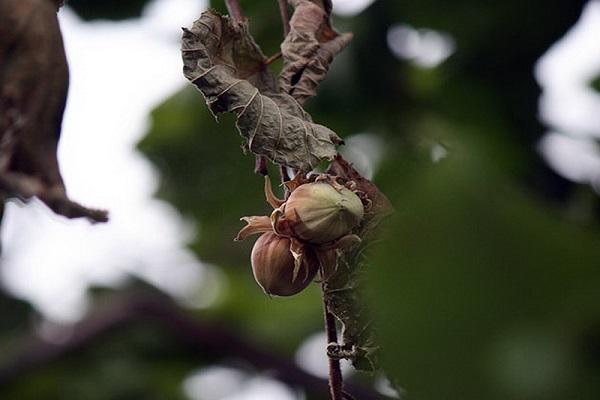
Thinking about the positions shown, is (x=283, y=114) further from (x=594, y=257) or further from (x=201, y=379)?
(x=201, y=379)

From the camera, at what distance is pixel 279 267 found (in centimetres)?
97

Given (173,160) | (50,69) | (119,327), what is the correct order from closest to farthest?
(50,69) < (119,327) < (173,160)

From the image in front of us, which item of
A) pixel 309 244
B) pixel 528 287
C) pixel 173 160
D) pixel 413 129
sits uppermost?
pixel 528 287

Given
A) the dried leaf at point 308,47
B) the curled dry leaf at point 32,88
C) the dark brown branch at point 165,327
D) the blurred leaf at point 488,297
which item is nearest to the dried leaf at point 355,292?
the dried leaf at point 308,47

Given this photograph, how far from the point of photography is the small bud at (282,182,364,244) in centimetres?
94

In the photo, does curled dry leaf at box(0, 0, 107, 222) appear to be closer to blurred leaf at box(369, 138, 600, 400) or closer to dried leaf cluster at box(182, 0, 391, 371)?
dried leaf cluster at box(182, 0, 391, 371)

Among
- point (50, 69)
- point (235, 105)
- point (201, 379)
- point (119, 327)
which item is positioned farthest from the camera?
point (201, 379)

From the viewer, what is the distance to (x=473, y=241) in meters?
0.45

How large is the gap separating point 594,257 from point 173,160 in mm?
2384

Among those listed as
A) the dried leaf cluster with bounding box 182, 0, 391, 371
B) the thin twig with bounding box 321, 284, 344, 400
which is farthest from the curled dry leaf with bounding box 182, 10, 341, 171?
the thin twig with bounding box 321, 284, 344, 400

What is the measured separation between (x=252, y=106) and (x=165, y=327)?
1.77 metres

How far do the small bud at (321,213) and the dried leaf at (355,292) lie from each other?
0.02 m

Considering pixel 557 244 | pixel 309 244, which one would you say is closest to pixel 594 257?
pixel 557 244

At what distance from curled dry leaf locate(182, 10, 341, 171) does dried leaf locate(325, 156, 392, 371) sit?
0.06 meters
